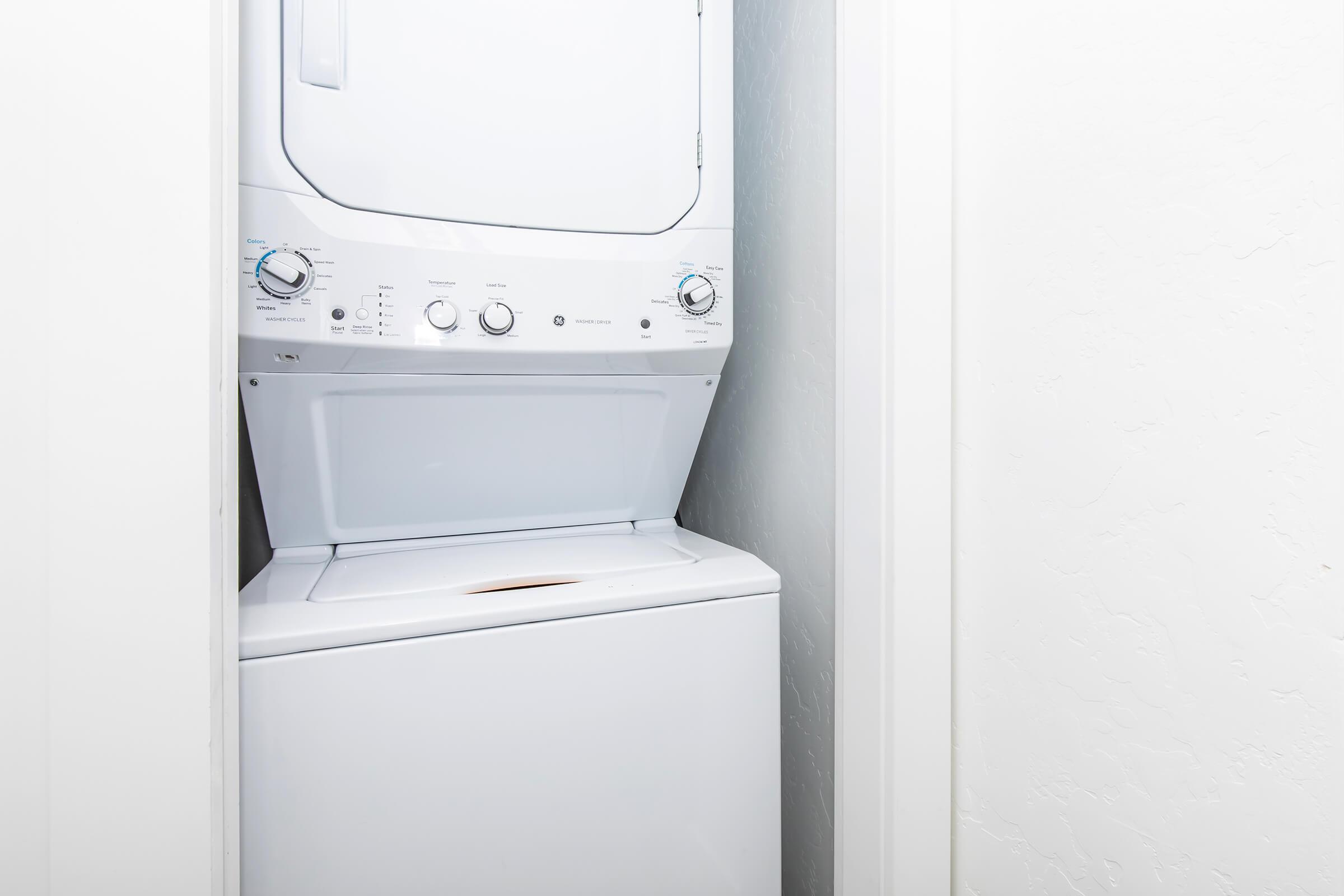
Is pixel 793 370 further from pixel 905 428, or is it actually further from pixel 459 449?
pixel 459 449

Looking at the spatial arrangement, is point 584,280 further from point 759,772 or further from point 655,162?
point 759,772

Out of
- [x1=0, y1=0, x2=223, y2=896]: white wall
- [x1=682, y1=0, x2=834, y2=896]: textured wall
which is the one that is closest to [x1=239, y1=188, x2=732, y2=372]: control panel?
[x1=682, y1=0, x2=834, y2=896]: textured wall

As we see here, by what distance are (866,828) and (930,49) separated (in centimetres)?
99

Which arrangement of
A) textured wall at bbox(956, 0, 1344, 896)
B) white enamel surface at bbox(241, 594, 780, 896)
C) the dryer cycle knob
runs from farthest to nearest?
the dryer cycle knob → white enamel surface at bbox(241, 594, 780, 896) → textured wall at bbox(956, 0, 1344, 896)

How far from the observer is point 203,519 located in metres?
0.58

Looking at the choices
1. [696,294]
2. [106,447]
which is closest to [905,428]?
[696,294]

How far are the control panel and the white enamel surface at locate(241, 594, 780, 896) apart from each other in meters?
0.39

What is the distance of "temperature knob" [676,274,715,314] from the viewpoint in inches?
39.4

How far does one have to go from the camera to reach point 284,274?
79 cm

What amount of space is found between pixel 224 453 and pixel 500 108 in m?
0.58

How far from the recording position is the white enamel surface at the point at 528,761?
0.69 meters

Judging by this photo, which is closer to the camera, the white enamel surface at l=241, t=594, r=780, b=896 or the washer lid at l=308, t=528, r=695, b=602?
the white enamel surface at l=241, t=594, r=780, b=896

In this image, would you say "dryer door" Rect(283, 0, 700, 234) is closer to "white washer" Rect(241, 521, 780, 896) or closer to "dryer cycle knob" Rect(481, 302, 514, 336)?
"dryer cycle knob" Rect(481, 302, 514, 336)

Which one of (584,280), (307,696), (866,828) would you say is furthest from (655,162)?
(866,828)
